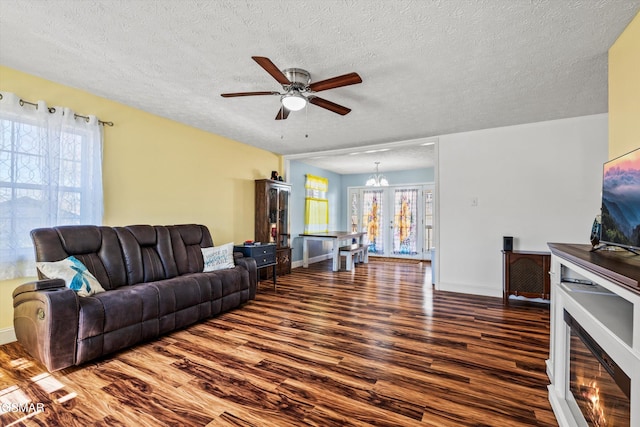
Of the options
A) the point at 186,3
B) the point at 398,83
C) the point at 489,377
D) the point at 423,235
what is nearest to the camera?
the point at 186,3

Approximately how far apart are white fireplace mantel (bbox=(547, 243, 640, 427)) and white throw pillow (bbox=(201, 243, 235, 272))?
3199 mm

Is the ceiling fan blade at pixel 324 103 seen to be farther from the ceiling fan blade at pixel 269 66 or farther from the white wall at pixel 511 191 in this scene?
the white wall at pixel 511 191

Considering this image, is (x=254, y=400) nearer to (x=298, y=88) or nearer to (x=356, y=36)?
(x=298, y=88)

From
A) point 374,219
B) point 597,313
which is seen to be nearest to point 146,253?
point 597,313

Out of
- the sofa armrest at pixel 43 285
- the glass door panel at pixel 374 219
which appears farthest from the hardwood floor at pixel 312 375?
the glass door panel at pixel 374 219

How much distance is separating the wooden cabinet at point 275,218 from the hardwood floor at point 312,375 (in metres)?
2.02

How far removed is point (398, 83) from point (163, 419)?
314 centimetres

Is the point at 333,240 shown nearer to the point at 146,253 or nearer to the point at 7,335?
the point at 146,253

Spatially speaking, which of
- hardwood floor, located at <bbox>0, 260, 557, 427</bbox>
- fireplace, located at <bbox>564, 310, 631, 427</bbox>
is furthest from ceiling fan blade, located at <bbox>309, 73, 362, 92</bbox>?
hardwood floor, located at <bbox>0, 260, 557, 427</bbox>

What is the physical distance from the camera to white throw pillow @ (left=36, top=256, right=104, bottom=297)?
2.36 meters

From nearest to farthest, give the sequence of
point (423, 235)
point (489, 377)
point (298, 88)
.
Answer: point (489, 377) < point (298, 88) < point (423, 235)

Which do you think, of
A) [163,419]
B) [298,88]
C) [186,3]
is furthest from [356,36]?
[163,419]

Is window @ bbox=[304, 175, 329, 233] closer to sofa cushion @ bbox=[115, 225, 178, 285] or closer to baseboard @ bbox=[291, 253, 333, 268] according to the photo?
baseboard @ bbox=[291, 253, 333, 268]

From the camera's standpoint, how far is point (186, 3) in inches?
68.7
